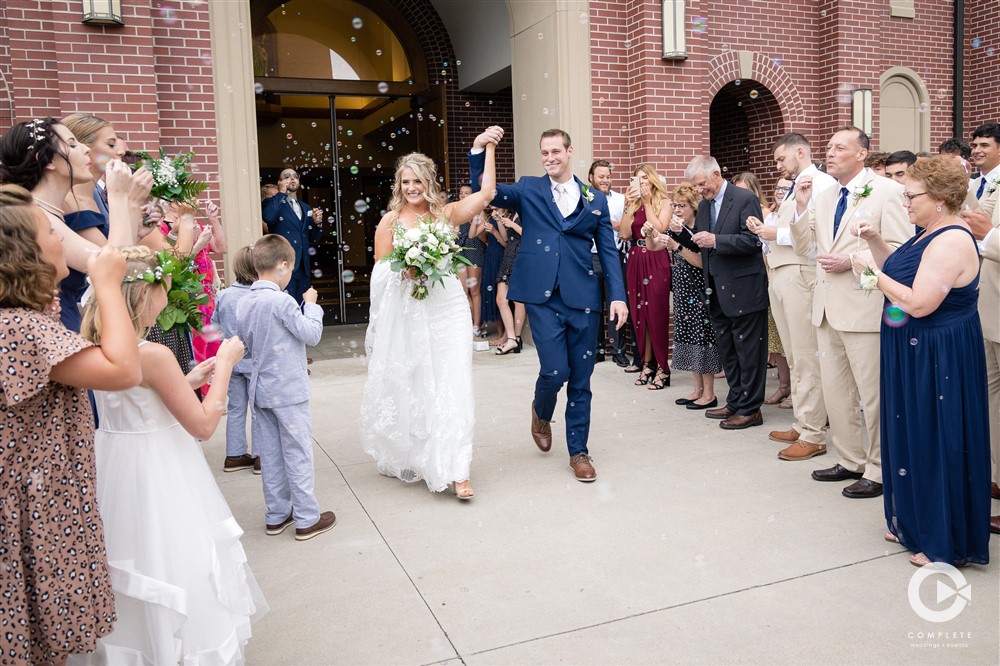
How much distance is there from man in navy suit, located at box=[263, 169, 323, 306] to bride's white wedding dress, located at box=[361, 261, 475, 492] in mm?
4478

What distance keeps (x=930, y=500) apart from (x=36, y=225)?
375 centimetres

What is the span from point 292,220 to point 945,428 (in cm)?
744

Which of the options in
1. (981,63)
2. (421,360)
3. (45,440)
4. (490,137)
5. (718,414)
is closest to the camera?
(45,440)

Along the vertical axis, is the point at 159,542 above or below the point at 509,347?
above

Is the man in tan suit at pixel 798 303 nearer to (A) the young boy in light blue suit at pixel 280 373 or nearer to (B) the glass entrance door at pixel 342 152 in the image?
(A) the young boy in light blue suit at pixel 280 373

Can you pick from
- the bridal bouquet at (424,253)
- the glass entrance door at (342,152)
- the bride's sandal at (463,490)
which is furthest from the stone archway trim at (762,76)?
the bride's sandal at (463,490)

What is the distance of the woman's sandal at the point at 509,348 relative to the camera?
9784 millimetres

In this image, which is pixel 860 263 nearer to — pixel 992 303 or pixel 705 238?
pixel 992 303

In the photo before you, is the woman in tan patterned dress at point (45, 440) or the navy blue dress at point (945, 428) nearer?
the woman in tan patterned dress at point (45, 440)

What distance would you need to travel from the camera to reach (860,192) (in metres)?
4.36

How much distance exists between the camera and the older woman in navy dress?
3.60 meters

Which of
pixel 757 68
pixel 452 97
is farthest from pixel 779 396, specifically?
pixel 452 97

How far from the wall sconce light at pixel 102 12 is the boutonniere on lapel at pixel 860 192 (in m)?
6.20

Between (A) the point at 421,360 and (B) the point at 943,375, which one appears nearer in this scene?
(B) the point at 943,375
